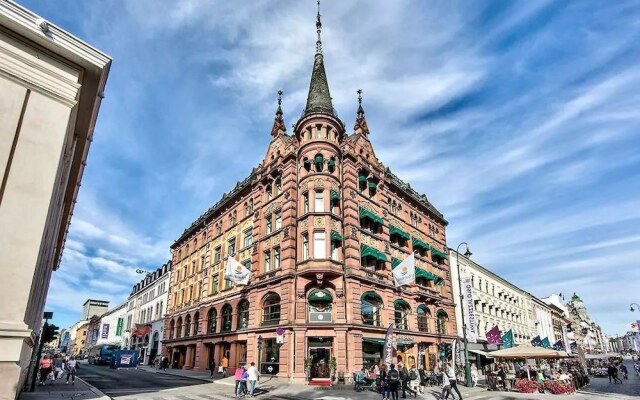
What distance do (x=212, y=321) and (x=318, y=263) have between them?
660 inches

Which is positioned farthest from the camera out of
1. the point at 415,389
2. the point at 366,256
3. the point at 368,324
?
the point at 366,256

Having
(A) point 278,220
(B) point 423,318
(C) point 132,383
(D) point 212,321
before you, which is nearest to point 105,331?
(D) point 212,321

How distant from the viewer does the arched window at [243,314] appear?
31.5 metres

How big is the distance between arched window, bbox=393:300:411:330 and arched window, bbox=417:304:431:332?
233 cm

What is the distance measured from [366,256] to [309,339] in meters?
7.74

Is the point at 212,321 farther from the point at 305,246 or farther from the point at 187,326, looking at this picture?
the point at 305,246

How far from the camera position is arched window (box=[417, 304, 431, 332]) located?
34188mm

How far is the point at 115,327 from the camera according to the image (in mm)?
83000

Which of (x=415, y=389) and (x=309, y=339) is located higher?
(x=309, y=339)

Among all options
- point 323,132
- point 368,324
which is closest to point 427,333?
point 368,324

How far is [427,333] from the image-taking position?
33.7m

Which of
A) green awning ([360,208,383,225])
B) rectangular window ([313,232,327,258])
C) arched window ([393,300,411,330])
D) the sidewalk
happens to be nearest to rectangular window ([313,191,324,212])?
rectangular window ([313,232,327,258])

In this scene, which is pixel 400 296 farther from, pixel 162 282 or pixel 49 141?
pixel 162 282

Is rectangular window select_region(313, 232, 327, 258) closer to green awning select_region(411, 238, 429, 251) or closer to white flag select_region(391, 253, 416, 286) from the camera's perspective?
white flag select_region(391, 253, 416, 286)
